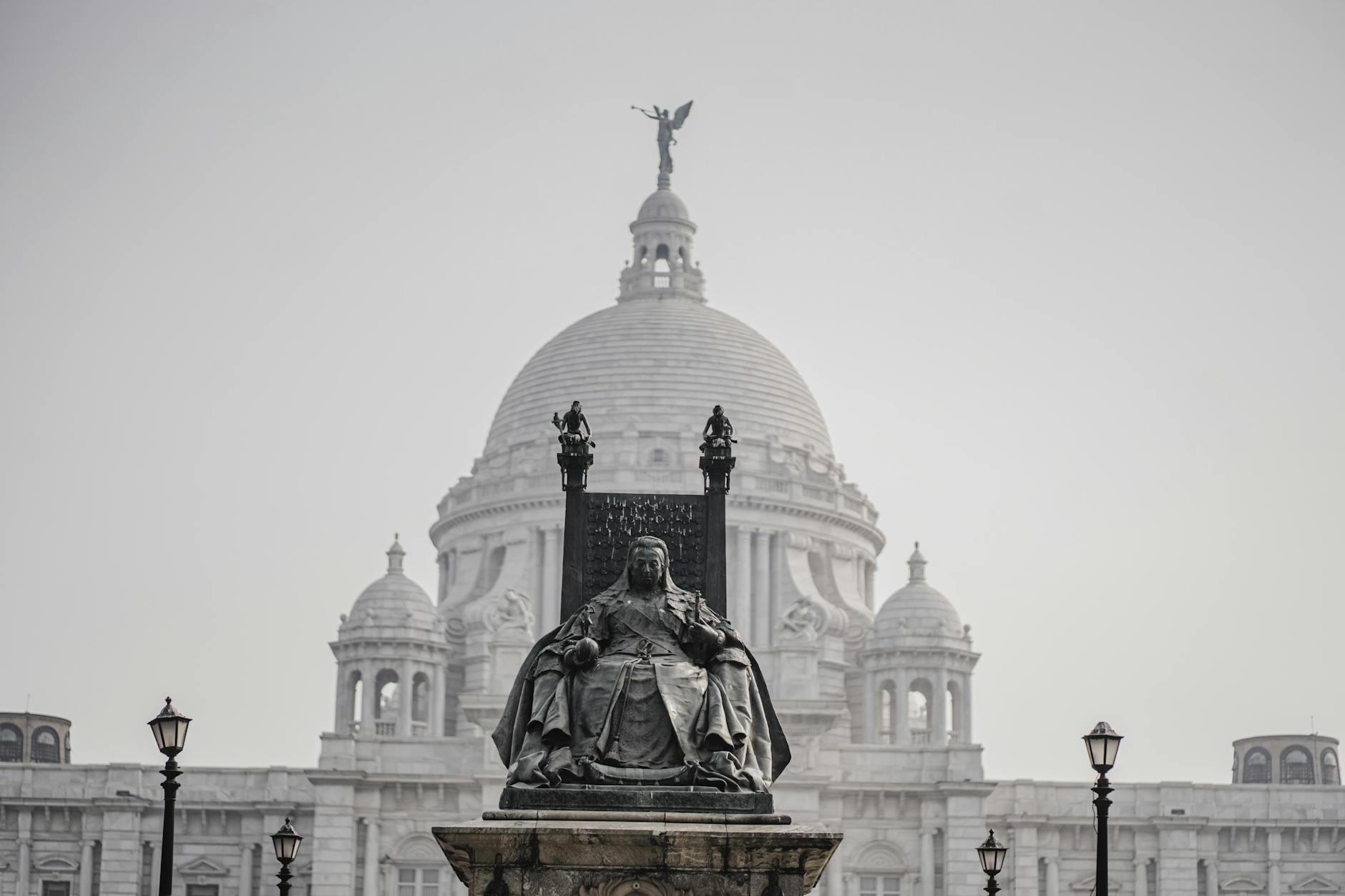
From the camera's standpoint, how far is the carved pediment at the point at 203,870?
76000mm

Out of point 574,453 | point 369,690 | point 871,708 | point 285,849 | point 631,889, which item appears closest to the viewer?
point 631,889

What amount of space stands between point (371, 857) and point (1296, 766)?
34.4m

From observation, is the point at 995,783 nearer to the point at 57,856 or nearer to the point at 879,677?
the point at 879,677

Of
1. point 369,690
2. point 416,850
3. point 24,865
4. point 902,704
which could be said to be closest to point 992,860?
point 416,850

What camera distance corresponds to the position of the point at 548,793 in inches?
671

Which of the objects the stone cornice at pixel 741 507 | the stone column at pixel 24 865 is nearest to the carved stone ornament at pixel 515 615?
the stone cornice at pixel 741 507

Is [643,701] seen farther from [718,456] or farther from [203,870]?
[203,870]

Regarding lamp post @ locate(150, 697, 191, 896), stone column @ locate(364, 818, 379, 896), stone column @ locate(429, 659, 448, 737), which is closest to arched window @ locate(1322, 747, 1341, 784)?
stone column @ locate(429, 659, 448, 737)

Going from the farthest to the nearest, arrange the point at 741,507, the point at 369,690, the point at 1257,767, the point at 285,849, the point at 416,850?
the point at 741,507
the point at 1257,767
the point at 369,690
the point at 416,850
the point at 285,849

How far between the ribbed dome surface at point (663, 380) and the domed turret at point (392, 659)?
14.1 meters

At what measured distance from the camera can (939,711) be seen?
285 feet

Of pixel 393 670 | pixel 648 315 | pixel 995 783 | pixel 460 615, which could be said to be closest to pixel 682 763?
pixel 995 783

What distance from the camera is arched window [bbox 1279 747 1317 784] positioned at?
3563 inches

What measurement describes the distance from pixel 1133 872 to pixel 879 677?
47.6 feet
